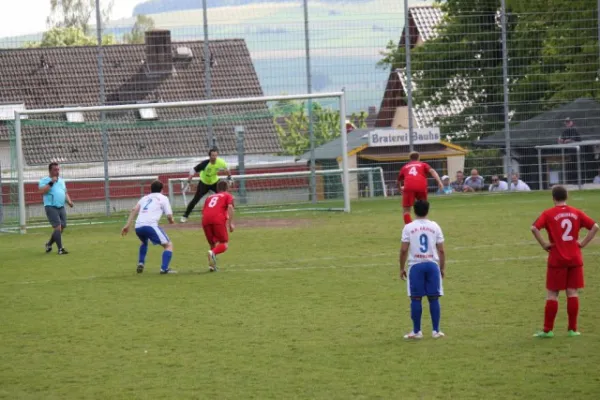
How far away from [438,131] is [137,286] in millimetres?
17020

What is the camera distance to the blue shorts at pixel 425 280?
10648 mm

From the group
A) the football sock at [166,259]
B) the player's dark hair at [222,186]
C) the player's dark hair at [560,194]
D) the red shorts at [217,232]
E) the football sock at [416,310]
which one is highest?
the player's dark hair at [222,186]

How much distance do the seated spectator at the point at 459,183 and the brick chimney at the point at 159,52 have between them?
923 centimetres

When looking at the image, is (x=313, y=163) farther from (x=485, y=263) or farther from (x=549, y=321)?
(x=549, y=321)

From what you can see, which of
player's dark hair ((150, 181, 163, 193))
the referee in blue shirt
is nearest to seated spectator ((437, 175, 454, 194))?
the referee in blue shirt

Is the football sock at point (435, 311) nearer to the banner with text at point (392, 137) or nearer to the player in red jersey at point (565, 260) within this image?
the player in red jersey at point (565, 260)

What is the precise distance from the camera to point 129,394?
8922 mm

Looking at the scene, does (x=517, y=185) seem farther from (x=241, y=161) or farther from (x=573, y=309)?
(x=573, y=309)

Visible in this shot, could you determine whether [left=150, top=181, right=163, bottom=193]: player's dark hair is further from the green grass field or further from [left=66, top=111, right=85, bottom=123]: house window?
[left=66, top=111, right=85, bottom=123]: house window

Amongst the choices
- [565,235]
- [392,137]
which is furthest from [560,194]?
[392,137]

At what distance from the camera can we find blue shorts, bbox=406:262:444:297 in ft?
34.9

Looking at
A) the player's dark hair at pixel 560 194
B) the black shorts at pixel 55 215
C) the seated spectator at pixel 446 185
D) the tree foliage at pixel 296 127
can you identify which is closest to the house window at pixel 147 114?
the tree foliage at pixel 296 127

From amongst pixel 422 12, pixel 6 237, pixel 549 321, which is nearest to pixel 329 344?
pixel 549 321

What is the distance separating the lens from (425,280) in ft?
35.1
